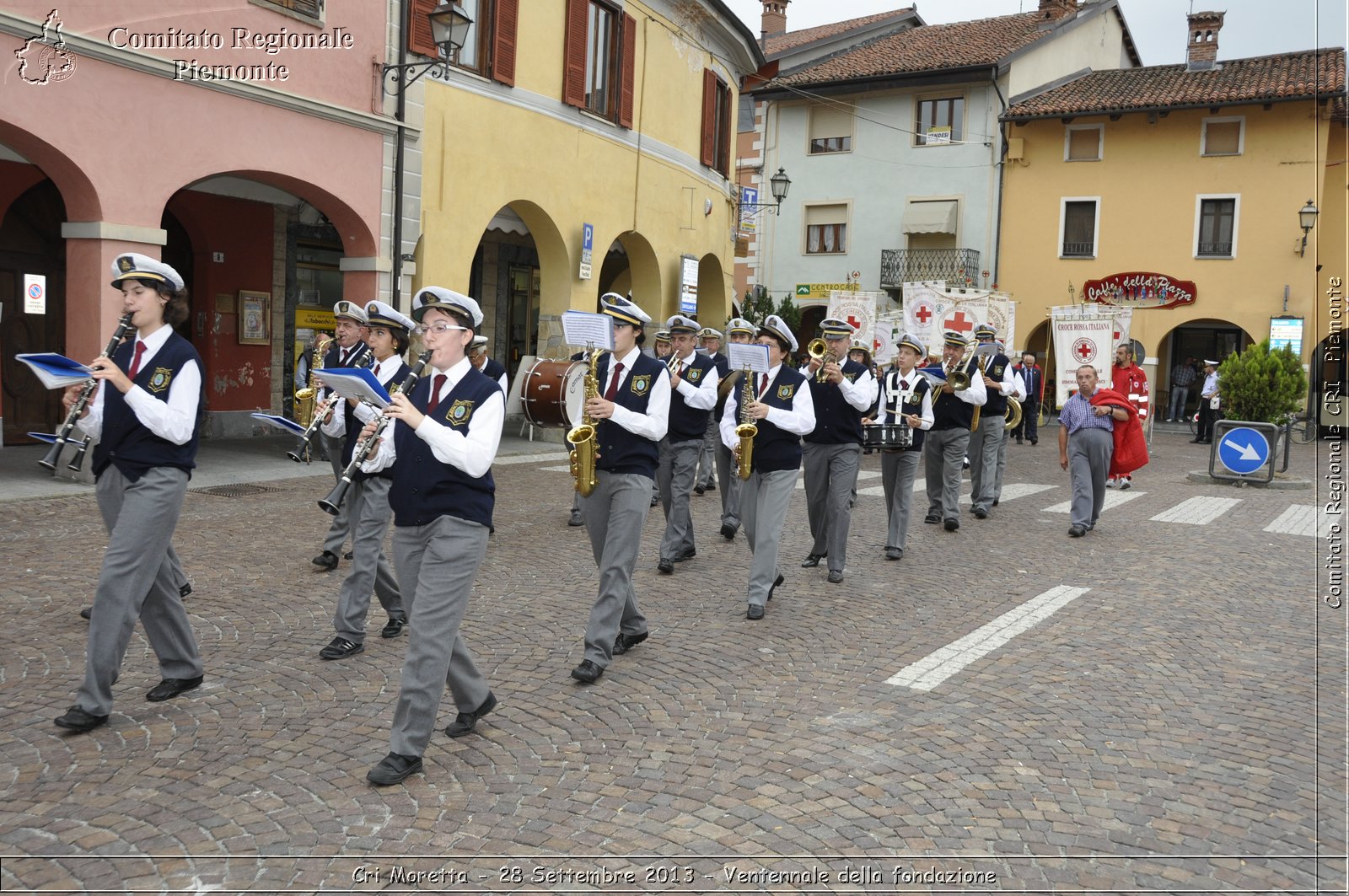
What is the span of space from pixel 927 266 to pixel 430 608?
107 ft

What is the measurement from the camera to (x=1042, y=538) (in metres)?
11.3

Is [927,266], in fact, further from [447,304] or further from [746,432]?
[447,304]

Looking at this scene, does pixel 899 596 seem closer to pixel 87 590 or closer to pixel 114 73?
pixel 87 590

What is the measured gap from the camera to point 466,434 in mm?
4473

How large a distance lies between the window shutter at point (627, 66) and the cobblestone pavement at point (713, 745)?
1294 cm

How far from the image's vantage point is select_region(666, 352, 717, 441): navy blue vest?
947 cm

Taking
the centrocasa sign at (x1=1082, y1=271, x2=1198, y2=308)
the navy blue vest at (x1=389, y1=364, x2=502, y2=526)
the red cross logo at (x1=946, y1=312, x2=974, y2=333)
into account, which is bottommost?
the navy blue vest at (x1=389, y1=364, x2=502, y2=526)

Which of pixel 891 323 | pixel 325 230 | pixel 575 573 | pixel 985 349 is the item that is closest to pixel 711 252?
pixel 891 323

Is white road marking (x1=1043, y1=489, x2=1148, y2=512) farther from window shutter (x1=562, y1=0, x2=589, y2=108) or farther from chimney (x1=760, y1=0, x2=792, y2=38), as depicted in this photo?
chimney (x1=760, y1=0, x2=792, y2=38)

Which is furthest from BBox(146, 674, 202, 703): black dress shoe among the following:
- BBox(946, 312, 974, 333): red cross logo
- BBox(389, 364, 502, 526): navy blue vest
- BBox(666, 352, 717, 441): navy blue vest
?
BBox(946, 312, 974, 333): red cross logo

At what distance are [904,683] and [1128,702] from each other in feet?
3.73

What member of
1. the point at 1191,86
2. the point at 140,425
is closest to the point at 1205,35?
the point at 1191,86

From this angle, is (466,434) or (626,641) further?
(626,641)

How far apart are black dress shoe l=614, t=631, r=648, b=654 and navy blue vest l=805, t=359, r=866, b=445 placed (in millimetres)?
2663
